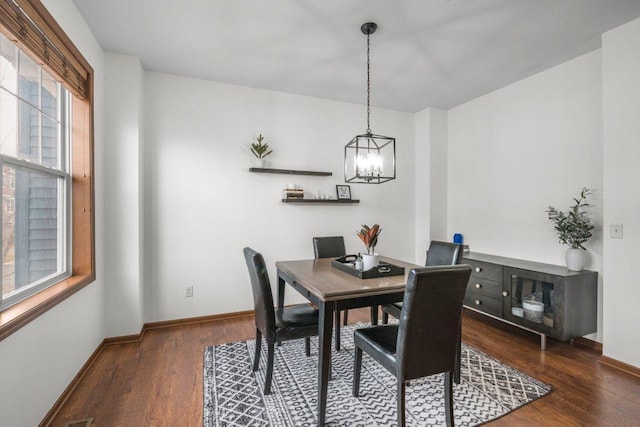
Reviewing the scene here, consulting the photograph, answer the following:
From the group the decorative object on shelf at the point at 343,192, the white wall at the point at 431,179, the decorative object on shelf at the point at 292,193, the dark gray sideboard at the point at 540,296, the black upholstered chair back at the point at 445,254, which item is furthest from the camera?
the white wall at the point at 431,179

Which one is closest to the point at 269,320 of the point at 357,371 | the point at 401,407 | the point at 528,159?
the point at 357,371

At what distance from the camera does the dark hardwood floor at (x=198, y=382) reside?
6.17ft

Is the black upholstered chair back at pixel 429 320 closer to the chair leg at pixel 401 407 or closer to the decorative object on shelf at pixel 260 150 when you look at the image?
the chair leg at pixel 401 407

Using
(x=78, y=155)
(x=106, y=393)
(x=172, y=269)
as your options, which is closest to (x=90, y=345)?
(x=106, y=393)

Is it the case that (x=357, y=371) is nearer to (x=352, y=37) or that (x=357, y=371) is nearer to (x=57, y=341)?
(x=57, y=341)

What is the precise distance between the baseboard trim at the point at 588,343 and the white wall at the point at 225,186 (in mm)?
2411

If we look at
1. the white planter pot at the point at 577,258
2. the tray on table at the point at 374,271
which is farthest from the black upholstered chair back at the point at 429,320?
the white planter pot at the point at 577,258

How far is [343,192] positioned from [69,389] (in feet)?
10.6

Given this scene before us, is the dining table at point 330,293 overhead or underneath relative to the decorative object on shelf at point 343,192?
underneath

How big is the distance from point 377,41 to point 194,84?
2041mm

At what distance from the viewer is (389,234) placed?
447 centimetres

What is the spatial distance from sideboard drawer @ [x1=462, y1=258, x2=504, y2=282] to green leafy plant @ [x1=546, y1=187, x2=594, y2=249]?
63cm

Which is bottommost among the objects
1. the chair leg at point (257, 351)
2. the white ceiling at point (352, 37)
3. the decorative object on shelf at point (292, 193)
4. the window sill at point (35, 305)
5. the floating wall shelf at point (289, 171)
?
the chair leg at point (257, 351)

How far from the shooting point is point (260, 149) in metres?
3.60
